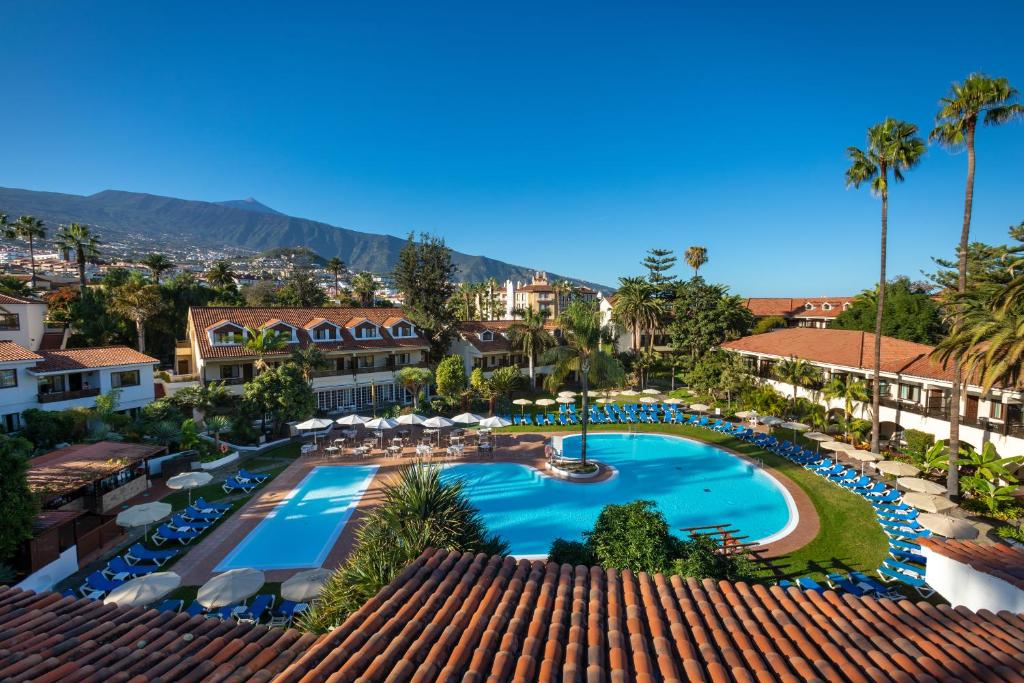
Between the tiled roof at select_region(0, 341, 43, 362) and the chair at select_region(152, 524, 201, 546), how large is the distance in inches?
591

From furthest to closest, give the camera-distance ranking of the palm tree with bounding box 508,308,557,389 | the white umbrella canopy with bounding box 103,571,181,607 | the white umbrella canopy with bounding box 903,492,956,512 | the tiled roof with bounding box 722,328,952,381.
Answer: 1. the palm tree with bounding box 508,308,557,389
2. the tiled roof with bounding box 722,328,952,381
3. the white umbrella canopy with bounding box 903,492,956,512
4. the white umbrella canopy with bounding box 103,571,181,607

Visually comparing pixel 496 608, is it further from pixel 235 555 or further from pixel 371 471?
pixel 371 471

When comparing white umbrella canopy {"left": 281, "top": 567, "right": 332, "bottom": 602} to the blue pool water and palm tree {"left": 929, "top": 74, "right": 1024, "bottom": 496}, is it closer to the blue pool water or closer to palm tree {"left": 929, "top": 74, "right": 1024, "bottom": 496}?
the blue pool water

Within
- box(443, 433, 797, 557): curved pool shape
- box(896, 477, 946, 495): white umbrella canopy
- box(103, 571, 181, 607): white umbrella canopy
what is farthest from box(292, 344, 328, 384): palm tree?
box(896, 477, 946, 495): white umbrella canopy

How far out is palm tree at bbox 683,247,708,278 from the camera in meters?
61.3

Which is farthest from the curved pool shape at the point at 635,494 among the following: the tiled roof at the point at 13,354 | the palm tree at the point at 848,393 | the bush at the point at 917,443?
the tiled roof at the point at 13,354

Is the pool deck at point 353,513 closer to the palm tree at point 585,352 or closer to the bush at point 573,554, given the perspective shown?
the bush at point 573,554

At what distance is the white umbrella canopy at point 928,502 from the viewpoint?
16016 millimetres

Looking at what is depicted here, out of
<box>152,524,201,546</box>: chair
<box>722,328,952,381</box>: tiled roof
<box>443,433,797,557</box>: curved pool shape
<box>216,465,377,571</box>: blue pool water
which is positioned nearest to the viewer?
<box>216,465,377,571</box>: blue pool water

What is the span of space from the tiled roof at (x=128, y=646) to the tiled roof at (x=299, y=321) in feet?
88.9

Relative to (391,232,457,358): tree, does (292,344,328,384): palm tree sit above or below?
below

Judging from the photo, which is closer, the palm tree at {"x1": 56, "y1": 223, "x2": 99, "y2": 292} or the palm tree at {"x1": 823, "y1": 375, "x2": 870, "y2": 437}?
the palm tree at {"x1": 823, "y1": 375, "x2": 870, "y2": 437}

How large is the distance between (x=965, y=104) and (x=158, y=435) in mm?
36933

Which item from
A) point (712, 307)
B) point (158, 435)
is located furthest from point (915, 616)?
point (712, 307)
